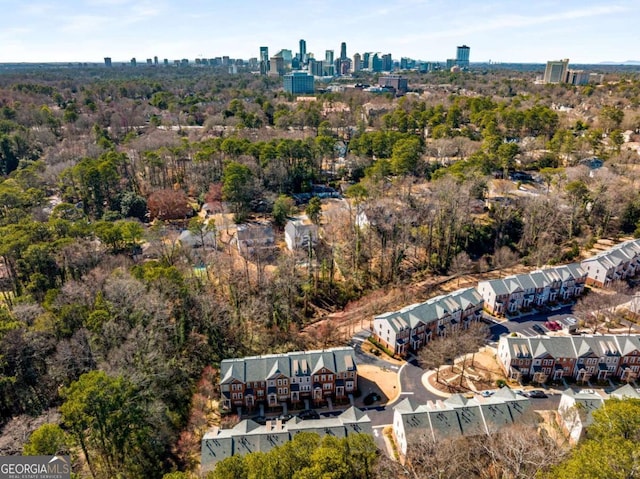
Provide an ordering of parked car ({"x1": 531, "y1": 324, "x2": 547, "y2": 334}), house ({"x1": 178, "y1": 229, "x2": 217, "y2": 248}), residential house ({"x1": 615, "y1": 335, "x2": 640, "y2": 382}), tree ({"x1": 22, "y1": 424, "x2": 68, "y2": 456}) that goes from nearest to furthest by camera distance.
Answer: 1. tree ({"x1": 22, "y1": 424, "x2": 68, "y2": 456})
2. residential house ({"x1": 615, "y1": 335, "x2": 640, "y2": 382})
3. parked car ({"x1": 531, "y1": 324, "x2": 547, "y2": 334})
4. house ({"x1": 178, "y1": 229, "x2": 217, "y2": 248})

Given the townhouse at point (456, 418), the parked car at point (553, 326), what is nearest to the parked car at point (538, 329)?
the parked car at point (553, 326)

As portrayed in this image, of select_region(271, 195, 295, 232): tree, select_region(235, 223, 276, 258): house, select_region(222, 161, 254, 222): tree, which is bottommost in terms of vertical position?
select_region(235, 223, 276, 258): house

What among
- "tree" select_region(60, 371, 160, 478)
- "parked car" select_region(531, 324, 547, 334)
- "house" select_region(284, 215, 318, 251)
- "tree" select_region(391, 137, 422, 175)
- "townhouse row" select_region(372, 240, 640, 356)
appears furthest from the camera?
Result: "tree" select_region(391, 137, 422, 175)

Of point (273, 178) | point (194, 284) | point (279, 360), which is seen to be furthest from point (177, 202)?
point (279, 360)

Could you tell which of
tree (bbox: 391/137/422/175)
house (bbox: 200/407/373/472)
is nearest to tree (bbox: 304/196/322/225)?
tree (bbox: 391/137/422/175)

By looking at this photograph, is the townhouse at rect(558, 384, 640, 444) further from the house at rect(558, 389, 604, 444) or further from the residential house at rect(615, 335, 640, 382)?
the residential house at rect(615, 335, 640, 382)

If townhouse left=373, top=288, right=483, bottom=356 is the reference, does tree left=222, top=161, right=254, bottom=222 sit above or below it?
above

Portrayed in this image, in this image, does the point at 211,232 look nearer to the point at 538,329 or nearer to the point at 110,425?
the point at 110,425
